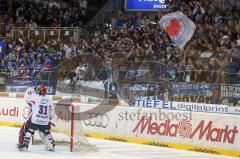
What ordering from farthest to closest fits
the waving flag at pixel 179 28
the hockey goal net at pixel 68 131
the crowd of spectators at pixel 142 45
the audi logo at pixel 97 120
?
1. the waving flag at pixel 179 28
2. the audi logo at pixel 97 120
3. the crowd of spectators at pixel 142 45
4. the hockey goal net at pixel 68 131

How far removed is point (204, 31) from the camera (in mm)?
21547

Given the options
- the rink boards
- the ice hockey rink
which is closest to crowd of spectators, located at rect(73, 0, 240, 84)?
the rink boards

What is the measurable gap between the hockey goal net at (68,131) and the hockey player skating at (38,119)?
1.87 ft

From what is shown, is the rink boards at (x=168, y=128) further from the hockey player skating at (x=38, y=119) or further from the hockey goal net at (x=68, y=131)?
the hockey player skating at (x=38, y=119)

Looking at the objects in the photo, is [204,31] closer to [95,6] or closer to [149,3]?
[149,3]

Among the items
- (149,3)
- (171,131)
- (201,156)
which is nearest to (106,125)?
(171,131)

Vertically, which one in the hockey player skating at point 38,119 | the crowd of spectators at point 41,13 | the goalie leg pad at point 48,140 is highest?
the crowd of spectators at point 41,13

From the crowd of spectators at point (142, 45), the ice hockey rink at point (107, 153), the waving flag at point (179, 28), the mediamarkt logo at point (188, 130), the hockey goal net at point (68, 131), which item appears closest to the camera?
Result: the ice hockey rink at point (107, 153)

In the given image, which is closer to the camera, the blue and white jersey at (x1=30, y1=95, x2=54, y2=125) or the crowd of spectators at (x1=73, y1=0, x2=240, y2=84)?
the blue and white jersey at (x1=30, y1=95, x2=54, y2=125)

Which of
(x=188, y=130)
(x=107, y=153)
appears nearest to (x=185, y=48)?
(x=188, y=130)

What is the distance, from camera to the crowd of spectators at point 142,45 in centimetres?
1728

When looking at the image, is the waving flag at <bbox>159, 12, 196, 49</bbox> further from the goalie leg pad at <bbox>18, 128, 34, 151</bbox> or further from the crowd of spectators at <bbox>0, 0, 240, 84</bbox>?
the goalie leg pad at <bbox>18, 128, 34, 151</bbox>

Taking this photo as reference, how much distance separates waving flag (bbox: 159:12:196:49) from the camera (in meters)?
19.4

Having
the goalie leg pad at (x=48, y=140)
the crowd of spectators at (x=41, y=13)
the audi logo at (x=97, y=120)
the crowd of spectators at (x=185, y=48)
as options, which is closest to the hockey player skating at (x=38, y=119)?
the goalie leg pad at (x=48, y=140)
